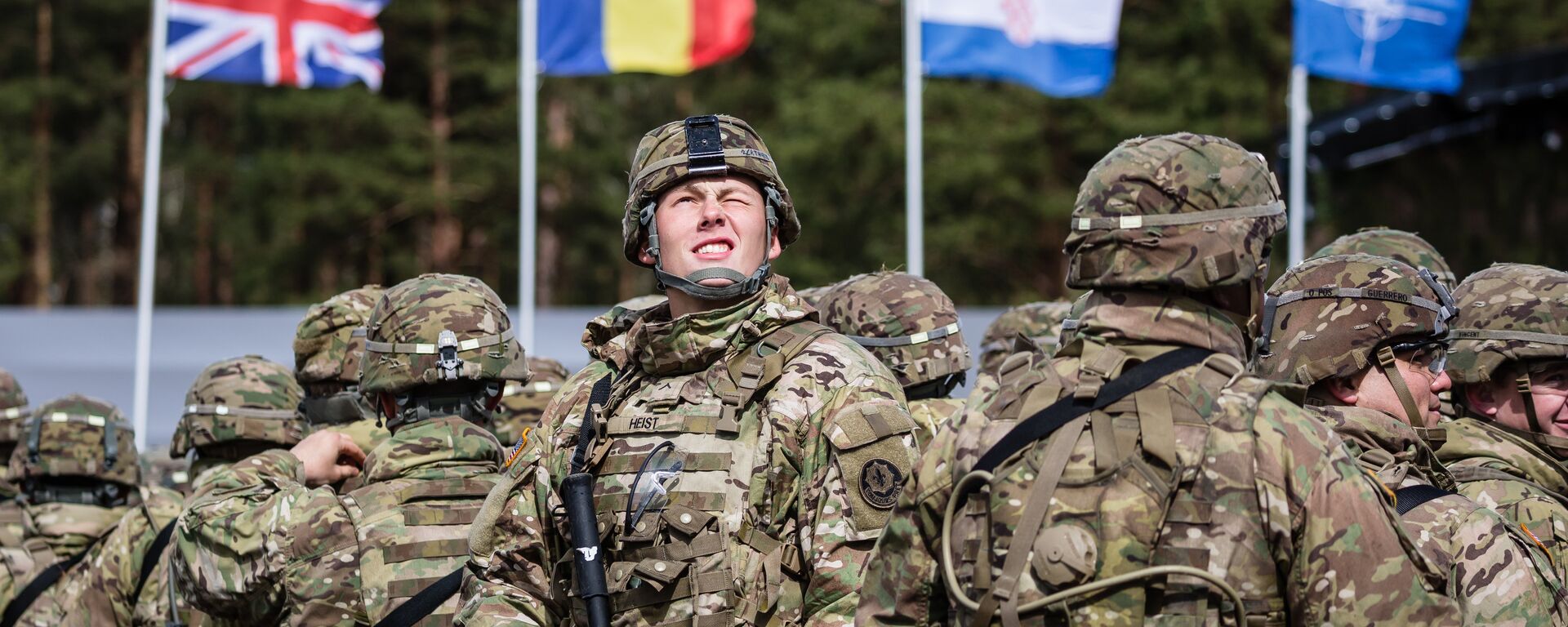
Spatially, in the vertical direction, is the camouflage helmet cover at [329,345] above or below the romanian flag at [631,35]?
below

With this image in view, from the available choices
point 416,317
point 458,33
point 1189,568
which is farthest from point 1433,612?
point 458,33

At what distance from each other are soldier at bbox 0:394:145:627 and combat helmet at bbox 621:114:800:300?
12.5 feet

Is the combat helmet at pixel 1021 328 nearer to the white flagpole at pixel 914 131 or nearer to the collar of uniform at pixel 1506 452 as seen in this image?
the collar of uniform at pixel 1506 452

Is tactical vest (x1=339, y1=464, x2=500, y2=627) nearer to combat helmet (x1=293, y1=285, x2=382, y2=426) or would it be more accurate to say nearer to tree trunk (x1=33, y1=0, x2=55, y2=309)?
combat helmet (x1=293, y1=285, x2=382, y2=426)

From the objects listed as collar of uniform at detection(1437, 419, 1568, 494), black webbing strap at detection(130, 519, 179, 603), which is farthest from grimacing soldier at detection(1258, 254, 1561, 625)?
black webbing strap at detection(130, 519, 179, 603)

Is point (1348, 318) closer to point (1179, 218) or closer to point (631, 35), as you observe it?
point (1179, 218)

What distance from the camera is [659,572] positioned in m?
4.15

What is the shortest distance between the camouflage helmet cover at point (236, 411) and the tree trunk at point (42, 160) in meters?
30.6

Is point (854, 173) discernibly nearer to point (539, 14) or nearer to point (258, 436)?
point (539, 14)

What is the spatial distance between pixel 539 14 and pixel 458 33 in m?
17.8

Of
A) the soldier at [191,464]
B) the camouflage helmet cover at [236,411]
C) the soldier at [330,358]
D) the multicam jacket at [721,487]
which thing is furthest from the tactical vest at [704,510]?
the camouflage helmet cover at [236,411]

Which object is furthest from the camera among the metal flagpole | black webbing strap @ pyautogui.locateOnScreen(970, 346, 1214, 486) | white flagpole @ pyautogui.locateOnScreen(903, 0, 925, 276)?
the metal flagpole

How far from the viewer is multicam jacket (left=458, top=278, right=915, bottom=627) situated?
13.2ft

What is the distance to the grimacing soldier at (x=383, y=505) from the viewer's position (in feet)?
16.5
